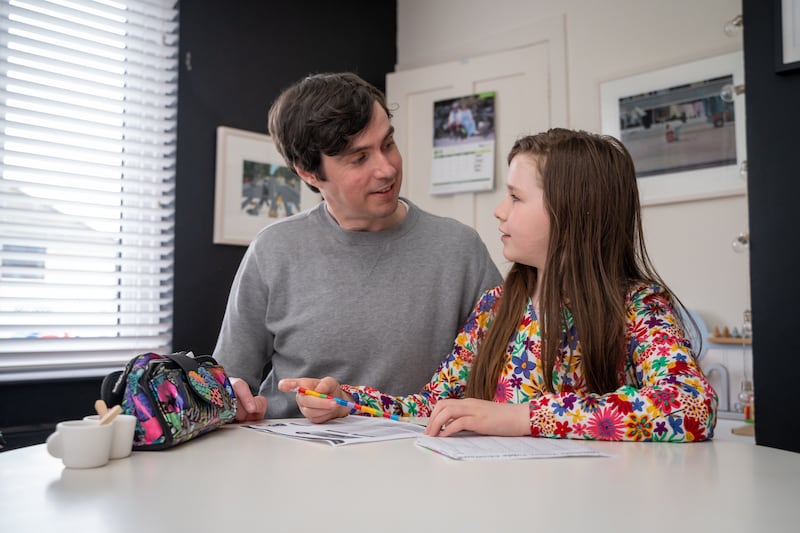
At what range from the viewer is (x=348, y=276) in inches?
67.9

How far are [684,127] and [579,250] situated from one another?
1.87 metres

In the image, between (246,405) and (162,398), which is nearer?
(162,398)

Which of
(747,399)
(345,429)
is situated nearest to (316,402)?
(345,429)

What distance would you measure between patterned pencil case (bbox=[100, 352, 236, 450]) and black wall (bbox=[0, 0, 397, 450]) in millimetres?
1854

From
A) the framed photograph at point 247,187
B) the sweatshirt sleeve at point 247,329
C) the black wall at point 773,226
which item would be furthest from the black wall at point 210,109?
the black wall at point 773,226

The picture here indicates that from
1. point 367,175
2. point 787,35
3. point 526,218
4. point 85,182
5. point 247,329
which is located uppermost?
point 787,35

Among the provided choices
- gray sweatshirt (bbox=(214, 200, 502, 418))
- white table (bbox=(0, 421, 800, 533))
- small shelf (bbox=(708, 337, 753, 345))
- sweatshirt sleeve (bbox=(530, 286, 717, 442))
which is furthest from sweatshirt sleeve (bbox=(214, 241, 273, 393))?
small shelf (bbox=(708, 337, 753, 345))

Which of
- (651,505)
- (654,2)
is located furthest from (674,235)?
(651,505)

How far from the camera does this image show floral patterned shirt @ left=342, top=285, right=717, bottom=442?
3.51 ft

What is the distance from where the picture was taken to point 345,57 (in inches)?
155

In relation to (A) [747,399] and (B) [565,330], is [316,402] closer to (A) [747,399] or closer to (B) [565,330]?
(B) [565,330]

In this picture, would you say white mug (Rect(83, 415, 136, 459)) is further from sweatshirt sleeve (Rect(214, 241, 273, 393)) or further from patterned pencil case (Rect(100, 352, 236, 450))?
sweatshirt sleeve (Rect(214, 241, 273, 393))

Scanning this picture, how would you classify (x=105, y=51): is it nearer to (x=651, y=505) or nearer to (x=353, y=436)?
(x=353, y=436)

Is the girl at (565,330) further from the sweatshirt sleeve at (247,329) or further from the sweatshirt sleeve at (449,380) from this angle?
the sweatshirt sleeve at (247,329)
